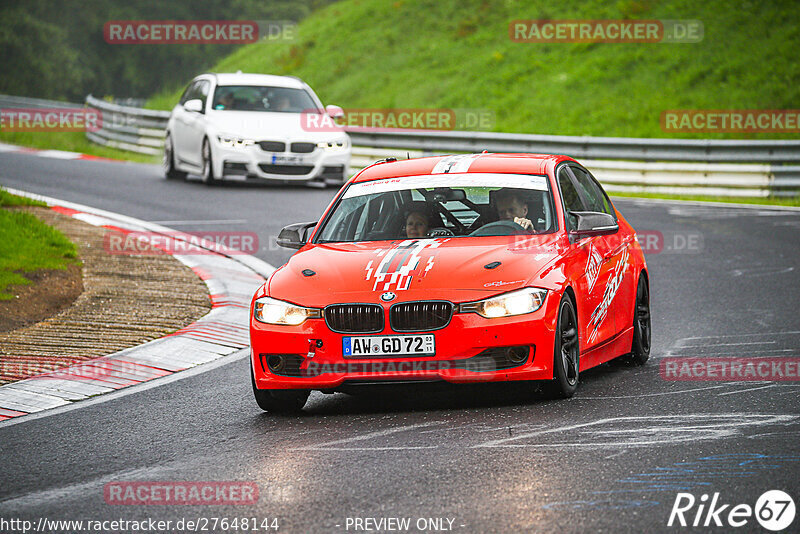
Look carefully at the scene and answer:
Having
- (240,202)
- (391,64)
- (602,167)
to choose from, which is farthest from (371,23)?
(240,202)

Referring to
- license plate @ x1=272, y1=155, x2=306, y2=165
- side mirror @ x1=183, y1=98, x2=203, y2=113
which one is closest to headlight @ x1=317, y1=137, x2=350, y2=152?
license plate @ x1=272, y1=155, x2=306, y2=165

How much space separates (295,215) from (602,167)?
8184 millimetres

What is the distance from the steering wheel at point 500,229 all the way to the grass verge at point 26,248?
5.04 m

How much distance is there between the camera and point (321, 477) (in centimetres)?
603

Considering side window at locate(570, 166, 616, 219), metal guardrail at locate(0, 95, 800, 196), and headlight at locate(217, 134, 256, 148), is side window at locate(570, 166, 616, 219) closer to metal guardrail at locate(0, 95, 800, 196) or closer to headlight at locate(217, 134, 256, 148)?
metal guardrail at locate(0, 95, 800, 196)

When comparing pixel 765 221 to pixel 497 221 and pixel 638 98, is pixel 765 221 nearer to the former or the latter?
pixel 497 221

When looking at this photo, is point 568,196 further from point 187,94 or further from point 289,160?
point 187,94

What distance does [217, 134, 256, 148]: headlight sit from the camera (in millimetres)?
20828

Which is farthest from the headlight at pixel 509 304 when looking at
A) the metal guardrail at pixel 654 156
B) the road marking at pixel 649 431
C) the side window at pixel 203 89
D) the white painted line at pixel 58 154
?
the white painted line at pixel 58 154

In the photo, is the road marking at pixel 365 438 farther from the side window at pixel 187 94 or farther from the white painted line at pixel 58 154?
the white painted line at pixel 58 154

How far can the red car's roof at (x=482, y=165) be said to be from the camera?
8930 millimetres

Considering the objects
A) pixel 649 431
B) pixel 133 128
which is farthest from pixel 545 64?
pixel 649 431

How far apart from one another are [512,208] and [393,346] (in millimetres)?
1717

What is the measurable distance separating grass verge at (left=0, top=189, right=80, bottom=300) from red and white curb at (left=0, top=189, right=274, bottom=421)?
133 cm
